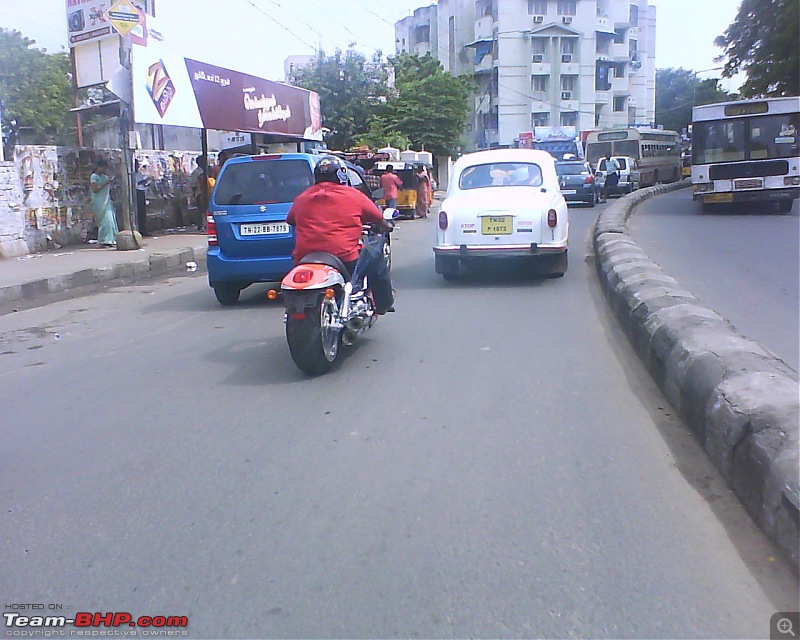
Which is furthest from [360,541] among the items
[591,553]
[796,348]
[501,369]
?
[796,348]

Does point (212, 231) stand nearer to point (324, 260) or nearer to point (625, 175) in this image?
point (324, 260)

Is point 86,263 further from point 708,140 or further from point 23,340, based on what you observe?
point 708,140

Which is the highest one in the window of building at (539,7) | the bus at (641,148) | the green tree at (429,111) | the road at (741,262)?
the window of building at (539,7)

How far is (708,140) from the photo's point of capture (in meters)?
21.3

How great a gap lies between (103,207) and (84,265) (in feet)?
11.3

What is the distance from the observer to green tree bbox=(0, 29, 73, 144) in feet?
125

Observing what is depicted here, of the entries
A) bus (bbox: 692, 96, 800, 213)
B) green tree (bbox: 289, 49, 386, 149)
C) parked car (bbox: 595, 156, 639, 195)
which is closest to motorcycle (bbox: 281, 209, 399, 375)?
bus (bbox: 692, 96, 800, 213)

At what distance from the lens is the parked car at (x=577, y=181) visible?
27.8 m

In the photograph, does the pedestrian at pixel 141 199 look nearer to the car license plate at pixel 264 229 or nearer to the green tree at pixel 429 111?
the car license plate at pixel 264 229

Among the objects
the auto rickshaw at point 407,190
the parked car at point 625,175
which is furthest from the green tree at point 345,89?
A: the auto rickshaw at point 407,190

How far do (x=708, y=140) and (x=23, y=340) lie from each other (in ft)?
60.1

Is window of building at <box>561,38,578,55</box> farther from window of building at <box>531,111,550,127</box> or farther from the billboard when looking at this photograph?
the billboard

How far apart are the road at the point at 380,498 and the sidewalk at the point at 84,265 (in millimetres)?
5015

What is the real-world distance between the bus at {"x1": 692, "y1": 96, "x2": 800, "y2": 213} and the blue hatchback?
49.1ft
